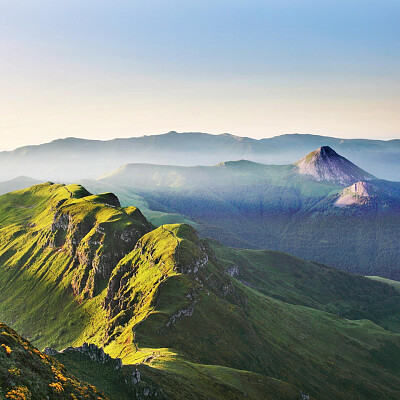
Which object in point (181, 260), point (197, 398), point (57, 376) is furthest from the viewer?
point (181, 260)

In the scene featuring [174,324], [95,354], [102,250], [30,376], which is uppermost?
[30,376]

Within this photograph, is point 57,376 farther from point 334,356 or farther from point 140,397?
point 334,356

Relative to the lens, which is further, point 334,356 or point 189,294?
point 334,356

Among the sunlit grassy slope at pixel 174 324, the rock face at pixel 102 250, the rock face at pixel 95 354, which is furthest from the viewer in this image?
the rock face at pixel 102 250

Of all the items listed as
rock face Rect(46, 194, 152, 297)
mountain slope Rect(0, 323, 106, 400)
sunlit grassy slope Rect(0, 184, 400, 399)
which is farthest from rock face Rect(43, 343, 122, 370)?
rock face Rect(46, 194, 152, 297)

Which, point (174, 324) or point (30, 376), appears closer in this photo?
point (30, 376)

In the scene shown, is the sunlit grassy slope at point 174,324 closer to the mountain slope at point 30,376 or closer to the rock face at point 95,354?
the rock face at point 95,354

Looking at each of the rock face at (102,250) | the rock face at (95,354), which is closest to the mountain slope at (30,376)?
the rock face at (95,354)

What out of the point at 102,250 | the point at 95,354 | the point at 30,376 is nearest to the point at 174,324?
the point at 95,354

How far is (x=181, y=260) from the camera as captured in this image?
502 ft

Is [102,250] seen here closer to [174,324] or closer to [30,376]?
[174,324]

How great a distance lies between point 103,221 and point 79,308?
50001 millimetres

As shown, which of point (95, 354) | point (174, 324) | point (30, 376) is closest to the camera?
point (30, 376)

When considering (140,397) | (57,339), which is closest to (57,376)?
(140,397)
